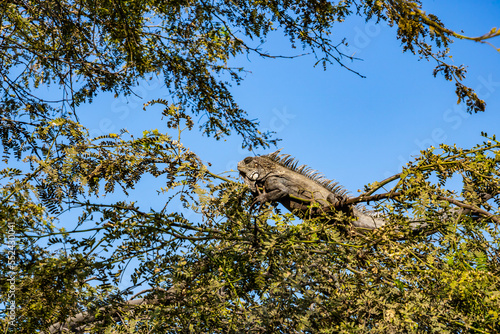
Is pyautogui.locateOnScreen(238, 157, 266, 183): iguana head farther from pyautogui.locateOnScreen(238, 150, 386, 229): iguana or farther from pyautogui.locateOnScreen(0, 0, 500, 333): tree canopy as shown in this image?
pyautogui.locateOnScreen(0, 0, 500, 333): tree canopy

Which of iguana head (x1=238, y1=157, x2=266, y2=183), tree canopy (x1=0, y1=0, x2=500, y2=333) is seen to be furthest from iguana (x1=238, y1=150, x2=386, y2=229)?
tree canopy (x1=0, y1=0, x2=500, y2=333)

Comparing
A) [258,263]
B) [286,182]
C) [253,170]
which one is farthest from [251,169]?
[258,263]

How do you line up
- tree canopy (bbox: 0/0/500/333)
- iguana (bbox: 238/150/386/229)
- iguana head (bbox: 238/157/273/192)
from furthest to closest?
iguana head (bbox: 238/157/273/192), iguana (bbox: 238/150/386/229), tree canopy (bbox: 0/0/500/333)

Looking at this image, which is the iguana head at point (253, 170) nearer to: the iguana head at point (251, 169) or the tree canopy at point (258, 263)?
the iguana head at point (251, 169)

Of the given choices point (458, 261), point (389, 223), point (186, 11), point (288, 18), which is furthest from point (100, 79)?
point (458, 261)

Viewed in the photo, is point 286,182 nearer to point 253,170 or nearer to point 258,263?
point 253,170

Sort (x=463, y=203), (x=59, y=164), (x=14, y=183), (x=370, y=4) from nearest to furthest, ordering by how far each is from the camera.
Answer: (x=14, y=183), (x=463, y=203), (x=59, y=164), (x=370, y=4)

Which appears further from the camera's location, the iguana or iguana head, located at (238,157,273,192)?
iguana head, located at (238,157,273,192)

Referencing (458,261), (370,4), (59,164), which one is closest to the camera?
(458,261)

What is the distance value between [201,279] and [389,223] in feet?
3.33

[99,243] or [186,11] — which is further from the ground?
[186,11]

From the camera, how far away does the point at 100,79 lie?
4.89 meters

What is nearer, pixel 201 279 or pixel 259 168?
pixel 201 279

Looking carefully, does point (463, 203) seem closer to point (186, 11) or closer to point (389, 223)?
point (389, 223)
